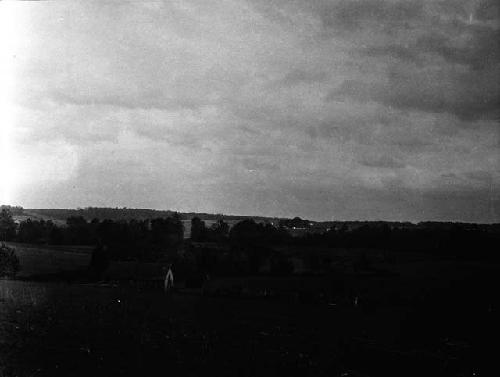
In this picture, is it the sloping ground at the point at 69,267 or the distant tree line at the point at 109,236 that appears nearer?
the sloping ground at the point at 69,267

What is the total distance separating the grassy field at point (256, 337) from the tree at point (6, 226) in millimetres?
50046

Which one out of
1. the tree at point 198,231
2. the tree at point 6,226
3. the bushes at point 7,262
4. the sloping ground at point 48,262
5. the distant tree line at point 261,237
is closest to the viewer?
the bushes at point 7,262

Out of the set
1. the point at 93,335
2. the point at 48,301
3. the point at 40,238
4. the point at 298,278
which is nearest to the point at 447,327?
the point at 93,335

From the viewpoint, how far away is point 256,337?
19641 mm

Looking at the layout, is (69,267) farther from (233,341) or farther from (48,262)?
(233,341)

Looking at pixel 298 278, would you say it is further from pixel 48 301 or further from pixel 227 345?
pixel 227 345

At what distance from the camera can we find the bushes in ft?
155

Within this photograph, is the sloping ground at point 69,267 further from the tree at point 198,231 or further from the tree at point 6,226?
the tree at point 198,231

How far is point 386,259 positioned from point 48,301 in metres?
55.7

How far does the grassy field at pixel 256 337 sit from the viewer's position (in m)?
12.9

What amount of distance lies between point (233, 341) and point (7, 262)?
128ft

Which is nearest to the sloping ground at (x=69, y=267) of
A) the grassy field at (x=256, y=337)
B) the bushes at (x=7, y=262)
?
the bushes at (x=7, y=262)

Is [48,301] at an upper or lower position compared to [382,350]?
lower

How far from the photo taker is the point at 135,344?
1580cm
